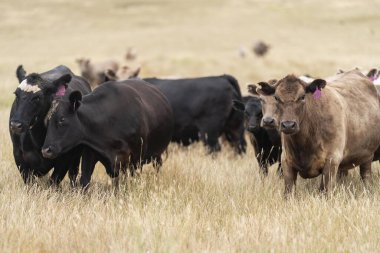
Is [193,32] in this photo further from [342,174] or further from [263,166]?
[342,174]

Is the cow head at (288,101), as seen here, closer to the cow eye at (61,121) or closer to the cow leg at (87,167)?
the cow leg at (87,167)

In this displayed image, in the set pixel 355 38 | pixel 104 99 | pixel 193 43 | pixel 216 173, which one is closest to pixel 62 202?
pixel 104 99

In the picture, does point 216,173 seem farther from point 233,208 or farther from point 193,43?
point 193,43

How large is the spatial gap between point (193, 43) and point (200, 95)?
3886 centimetres

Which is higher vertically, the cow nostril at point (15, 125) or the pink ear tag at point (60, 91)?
the pink ear tag at point (60, 91)

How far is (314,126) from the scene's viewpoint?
6793 millimetres

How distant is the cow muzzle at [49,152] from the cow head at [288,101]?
2.17 metres

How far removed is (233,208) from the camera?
20.5 ft

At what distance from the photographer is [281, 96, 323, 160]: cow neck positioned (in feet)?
22.2

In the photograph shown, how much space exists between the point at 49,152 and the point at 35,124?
46 cm

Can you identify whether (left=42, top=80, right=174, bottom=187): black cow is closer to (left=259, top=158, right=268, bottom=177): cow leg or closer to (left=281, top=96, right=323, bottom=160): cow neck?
(left=259, top=158, right=268, bottom=177): cow leg

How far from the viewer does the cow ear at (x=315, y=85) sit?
6.65m

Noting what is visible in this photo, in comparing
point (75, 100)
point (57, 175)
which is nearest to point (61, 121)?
point (75, 100)

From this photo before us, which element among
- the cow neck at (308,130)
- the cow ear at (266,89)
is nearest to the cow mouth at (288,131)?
the cow neck at (308,130)
